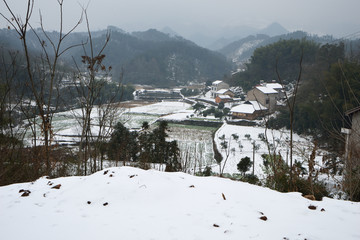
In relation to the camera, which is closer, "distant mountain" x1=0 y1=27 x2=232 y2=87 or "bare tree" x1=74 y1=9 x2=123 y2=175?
"bare tree" x1=74 y1=9 x2=123 y2=175

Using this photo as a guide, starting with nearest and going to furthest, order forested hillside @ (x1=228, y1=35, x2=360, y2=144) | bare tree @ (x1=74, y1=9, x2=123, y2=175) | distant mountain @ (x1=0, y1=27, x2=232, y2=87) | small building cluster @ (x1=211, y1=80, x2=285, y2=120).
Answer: bare tree @ (x1=74, y1=9, x2=123, y2=175) < forested hillside @ (x1=228, y1=35, x2=360, y2=144) < small building cluster @ (x1=211, y1=80, x2=285, y2=120) < distant mountain @ (x1=0, y1=27, x2=232, y2=87)

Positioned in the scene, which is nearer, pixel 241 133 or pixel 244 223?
pixel 244 223

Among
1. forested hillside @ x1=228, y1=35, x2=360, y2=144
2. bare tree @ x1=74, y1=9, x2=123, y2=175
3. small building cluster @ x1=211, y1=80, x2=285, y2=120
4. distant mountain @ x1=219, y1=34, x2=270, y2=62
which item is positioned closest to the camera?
bare tree @ x1=74, y1=9, x2=123, y2=175

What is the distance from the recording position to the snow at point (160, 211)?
1850mm

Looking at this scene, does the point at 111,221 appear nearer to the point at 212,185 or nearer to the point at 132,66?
the point at 212,185

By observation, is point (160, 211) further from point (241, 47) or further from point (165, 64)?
point (241, 47)

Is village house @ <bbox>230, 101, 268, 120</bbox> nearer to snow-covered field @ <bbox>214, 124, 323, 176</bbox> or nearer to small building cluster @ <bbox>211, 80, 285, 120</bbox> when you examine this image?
small building cluster @ <bbox>211, 80, 285, 120</bbox>

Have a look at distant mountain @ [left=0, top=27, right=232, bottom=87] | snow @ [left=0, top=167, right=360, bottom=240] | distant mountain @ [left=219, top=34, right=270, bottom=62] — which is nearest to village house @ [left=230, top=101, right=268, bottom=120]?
snow @ [left=0, top=167, right=360, bottom=240]

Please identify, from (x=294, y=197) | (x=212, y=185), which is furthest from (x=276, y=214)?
(x=212, y=185)

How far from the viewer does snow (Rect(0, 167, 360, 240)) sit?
1850mm

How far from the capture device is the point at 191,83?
67938 mm

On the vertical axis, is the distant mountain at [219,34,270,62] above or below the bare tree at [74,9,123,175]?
above

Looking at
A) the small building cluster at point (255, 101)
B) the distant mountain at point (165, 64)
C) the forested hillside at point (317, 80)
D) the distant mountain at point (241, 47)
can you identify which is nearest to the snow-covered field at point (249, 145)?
the forested hillside at point (317, 80)

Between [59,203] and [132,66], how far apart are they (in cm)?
7375
